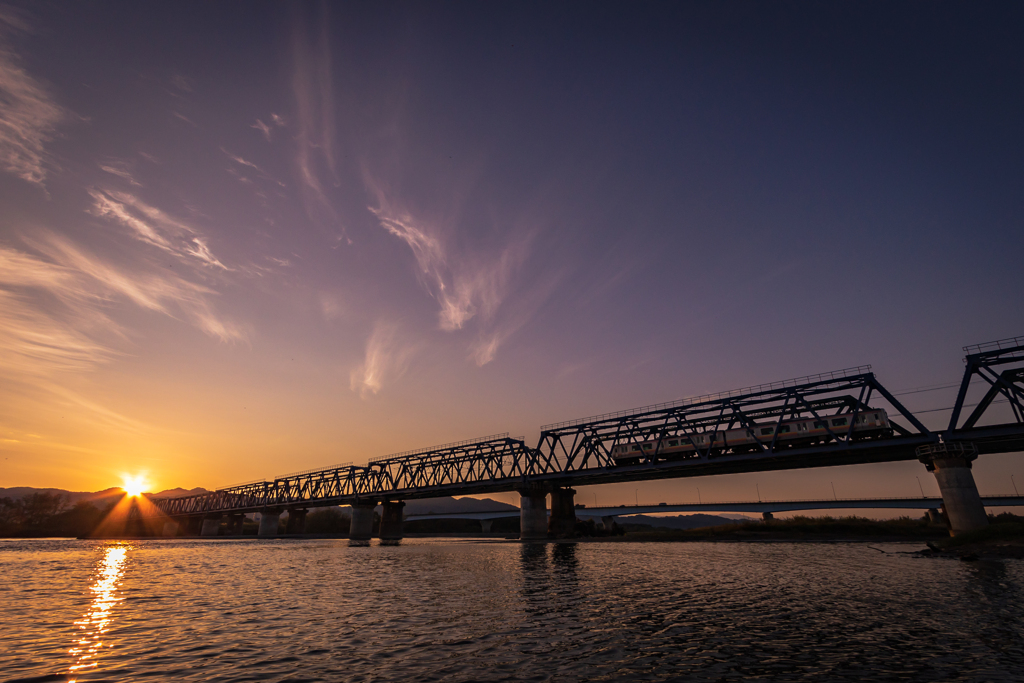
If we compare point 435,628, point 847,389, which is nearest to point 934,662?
point 435,628

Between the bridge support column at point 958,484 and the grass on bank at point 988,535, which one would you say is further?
the bridge support column at point 958,484

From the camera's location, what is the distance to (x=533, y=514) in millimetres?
87312

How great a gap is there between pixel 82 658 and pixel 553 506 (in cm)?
8292

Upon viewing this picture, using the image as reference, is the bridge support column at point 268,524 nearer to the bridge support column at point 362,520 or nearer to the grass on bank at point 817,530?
the bridge support column at point 362,520

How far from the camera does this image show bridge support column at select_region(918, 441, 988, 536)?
4369cm

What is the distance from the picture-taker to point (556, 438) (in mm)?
86688

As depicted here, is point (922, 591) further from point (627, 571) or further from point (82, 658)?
point (82, 658)

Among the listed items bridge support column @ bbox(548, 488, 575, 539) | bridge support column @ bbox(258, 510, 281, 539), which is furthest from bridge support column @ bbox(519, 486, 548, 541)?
bridge support column @ bbox(258, 510, 281, 539)

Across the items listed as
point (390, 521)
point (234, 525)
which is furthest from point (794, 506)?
point (234, 525)

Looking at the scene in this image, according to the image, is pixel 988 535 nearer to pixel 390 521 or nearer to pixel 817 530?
pixel 817 530

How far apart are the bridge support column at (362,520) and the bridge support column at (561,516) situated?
184 ft

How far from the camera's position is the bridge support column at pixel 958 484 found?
43.7m

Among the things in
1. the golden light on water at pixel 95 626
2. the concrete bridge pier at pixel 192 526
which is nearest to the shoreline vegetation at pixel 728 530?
the concrete bridge pier at pixel 192 526

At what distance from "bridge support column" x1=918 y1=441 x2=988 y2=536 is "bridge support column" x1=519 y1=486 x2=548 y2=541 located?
57458 millimetres
